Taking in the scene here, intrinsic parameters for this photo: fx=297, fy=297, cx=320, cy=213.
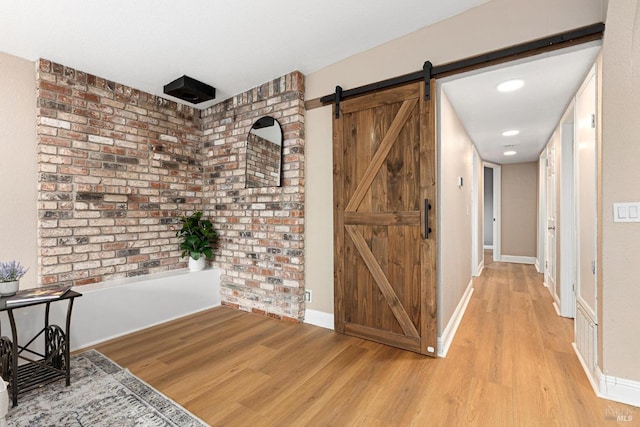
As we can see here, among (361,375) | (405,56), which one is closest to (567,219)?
(405,56)

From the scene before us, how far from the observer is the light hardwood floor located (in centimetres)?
170

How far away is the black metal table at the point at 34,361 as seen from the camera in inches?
71.4

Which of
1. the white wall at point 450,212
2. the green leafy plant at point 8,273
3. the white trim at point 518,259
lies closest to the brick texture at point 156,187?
the green leafy plant at point 8,273

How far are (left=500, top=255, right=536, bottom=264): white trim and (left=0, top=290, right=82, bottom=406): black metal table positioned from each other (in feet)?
24.4

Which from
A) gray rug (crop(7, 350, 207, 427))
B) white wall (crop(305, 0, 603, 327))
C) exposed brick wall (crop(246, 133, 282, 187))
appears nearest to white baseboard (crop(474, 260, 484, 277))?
white wall (crop(305, 0, 603, 327))

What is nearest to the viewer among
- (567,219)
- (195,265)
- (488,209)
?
(567,219)

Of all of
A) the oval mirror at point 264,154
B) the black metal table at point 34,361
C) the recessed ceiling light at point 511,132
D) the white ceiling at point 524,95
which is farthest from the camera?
the recessed ceiling light at point 511,132

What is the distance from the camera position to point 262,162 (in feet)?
11.0

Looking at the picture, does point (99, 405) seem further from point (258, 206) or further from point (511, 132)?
point (511, 132)

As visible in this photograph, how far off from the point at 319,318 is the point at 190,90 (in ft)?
9.08

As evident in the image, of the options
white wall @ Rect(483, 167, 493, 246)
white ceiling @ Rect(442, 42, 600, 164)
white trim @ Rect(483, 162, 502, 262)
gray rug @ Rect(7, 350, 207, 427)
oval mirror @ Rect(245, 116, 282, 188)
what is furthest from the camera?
white wall @ Rect(483, 167, 493, 246)

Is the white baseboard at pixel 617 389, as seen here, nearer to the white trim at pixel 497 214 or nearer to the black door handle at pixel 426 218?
the black door handle at pixel 426 218

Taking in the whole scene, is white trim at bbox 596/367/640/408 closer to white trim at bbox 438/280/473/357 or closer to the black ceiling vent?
white trim at bbox 438/280/473/357

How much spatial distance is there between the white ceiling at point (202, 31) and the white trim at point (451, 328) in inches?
100
